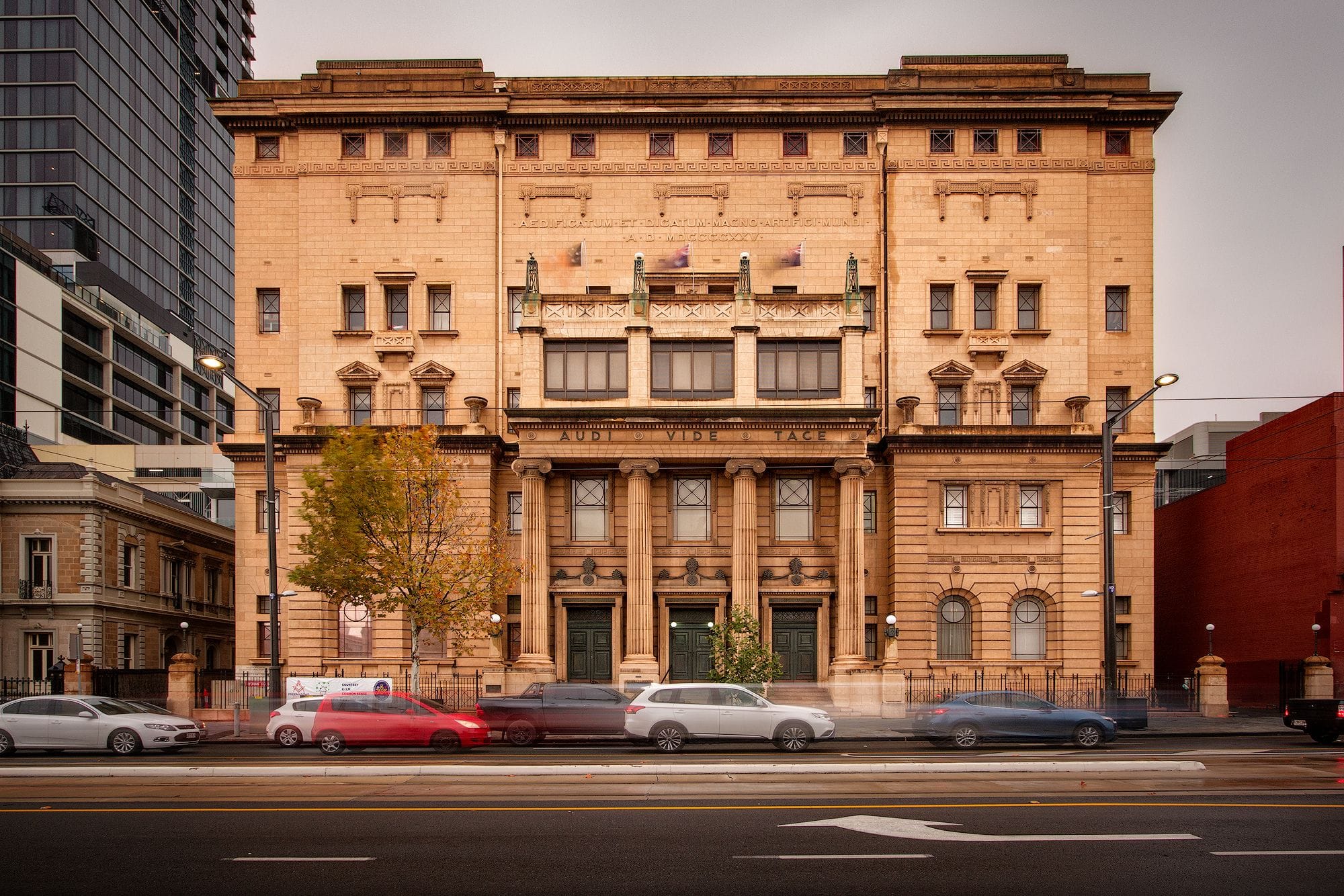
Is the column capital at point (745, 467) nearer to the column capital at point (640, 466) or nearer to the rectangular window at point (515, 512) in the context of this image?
the column capital at point (640, 466)

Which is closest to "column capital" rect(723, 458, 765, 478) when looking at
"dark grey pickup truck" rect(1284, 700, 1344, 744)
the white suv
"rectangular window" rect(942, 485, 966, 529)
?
"rectangular window" rect(942, 485, 966, 529)

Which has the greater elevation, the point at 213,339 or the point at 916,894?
the point at 213,339

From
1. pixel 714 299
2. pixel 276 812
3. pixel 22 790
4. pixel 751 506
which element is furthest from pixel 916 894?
pixel 714 299

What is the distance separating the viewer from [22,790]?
19.6m

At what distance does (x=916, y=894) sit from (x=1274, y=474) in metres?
38.9

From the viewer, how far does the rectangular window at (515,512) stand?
43000 mm

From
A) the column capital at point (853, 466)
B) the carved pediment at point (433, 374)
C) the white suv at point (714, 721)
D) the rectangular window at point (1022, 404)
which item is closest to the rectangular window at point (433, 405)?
the carved pediment at point (433, 374)

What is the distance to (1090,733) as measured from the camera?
89.6ft

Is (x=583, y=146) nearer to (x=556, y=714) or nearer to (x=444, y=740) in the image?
(x=556, y=714)

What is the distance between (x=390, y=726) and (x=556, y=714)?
436 cm

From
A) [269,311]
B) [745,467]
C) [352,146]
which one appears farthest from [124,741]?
[352,146]

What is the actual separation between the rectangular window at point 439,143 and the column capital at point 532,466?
44.5 ft

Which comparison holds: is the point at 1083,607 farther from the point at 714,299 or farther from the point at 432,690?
the point at 432,690

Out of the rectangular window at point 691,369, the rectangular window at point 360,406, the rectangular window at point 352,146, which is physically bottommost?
the rectangular window at point 360,406
